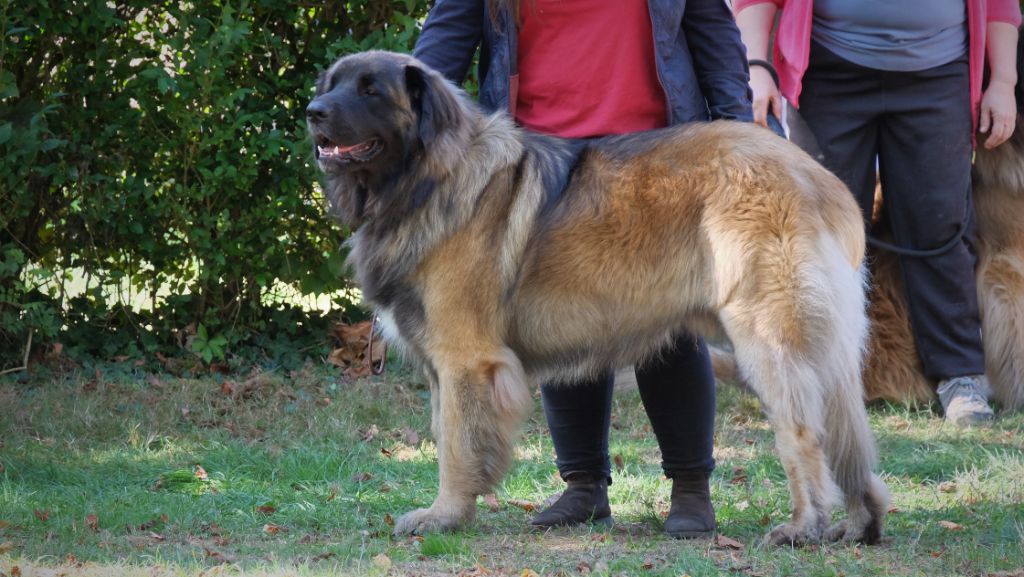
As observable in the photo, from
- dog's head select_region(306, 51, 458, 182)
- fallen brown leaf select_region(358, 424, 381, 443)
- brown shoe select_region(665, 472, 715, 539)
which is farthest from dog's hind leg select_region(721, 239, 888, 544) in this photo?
fallen brown leaf select_region(358, 424, 381, 443)

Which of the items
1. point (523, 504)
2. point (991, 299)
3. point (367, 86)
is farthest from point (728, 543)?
point (991, 299)

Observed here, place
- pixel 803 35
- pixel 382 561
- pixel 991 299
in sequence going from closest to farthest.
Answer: pixel 382 561
pixel 803 35
pixel 991 299

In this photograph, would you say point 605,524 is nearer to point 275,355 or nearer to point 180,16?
point 275,355

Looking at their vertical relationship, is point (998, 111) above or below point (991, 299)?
above

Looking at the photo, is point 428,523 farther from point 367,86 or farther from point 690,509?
point 367,86

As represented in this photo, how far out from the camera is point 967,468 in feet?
15.0

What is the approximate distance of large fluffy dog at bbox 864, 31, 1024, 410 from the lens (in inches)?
216

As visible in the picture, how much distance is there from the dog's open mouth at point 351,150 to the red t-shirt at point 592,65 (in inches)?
22.2

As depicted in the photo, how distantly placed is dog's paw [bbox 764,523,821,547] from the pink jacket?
7.13 feet

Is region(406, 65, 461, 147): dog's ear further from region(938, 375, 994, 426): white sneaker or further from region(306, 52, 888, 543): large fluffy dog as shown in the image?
region(938, 375, 994, 426): white sneaker

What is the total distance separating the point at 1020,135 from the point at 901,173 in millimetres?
589

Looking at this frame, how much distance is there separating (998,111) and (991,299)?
0.87 m

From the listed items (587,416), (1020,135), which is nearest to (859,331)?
(587,416)

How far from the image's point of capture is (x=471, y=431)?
3.70 m
